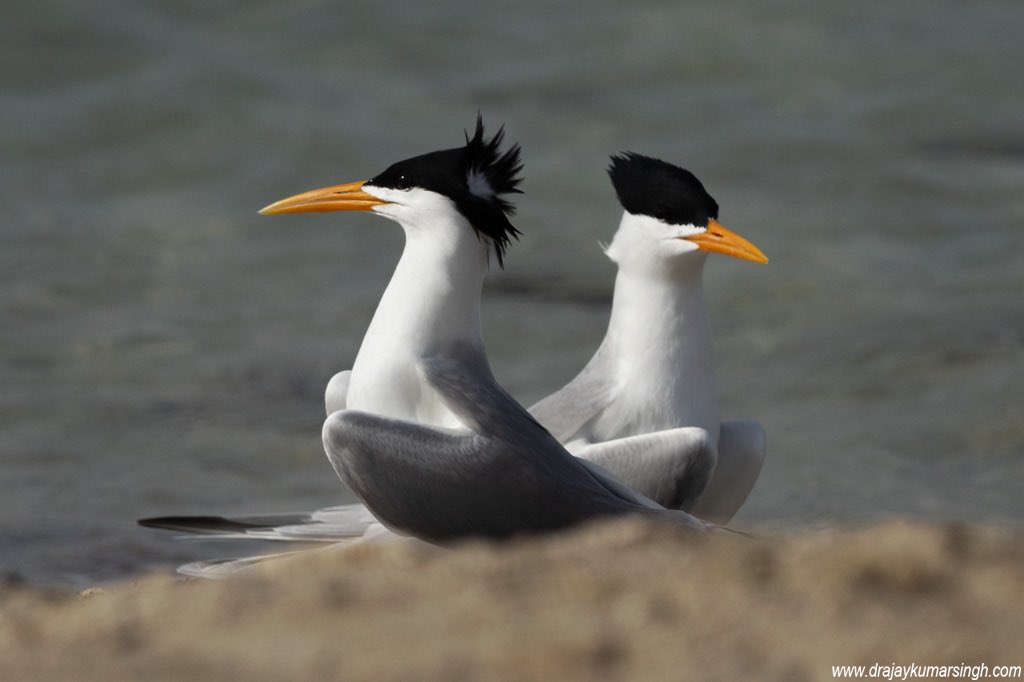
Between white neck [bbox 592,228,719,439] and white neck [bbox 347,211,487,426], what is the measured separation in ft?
1.84

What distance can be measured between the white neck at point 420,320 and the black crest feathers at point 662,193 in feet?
2.35

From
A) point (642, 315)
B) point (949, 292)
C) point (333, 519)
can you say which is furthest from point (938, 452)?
point (333, 519)

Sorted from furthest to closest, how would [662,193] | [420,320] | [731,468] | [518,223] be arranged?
[518,223] < [662,193] < [731,468] < [420,320]

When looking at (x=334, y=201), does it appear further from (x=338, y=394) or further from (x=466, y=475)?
(x=466, y=475)

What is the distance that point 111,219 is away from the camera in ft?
32.1

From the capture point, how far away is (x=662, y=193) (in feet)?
18.0

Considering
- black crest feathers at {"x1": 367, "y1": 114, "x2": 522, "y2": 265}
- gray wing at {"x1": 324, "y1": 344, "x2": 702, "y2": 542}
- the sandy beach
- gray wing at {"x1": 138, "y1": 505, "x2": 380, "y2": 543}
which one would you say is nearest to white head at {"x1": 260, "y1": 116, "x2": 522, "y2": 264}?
black crest feathers at {"x1": 367, "y1": 114, "x2": 522, "y2": 265}

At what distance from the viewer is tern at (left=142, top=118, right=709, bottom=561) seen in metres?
4.54

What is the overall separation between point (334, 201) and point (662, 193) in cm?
101

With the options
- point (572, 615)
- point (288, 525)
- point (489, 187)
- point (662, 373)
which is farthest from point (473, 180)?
point (572, 615)

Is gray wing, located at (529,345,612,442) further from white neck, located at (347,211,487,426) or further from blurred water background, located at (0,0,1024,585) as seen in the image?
blurred water background, located at (0,0,1024,585)

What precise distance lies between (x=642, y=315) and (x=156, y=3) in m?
7.33

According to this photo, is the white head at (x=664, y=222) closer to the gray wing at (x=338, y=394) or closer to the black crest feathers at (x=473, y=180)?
the black crest feathers at (x=473, y=180)

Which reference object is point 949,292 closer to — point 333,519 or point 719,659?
point 333,519
